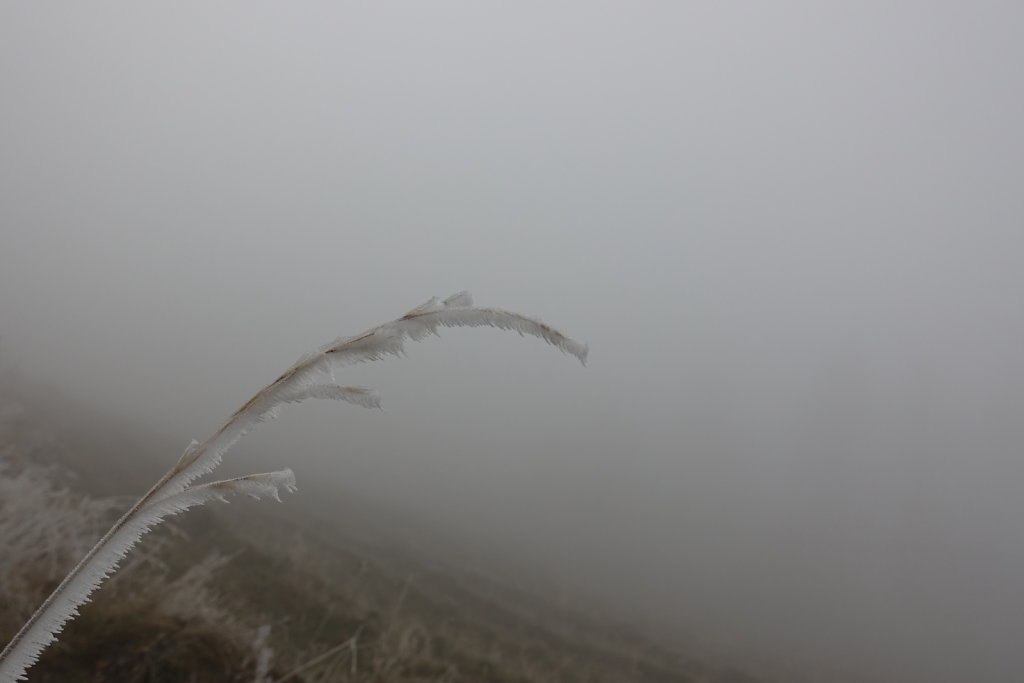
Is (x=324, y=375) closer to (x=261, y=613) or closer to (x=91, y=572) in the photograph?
(x=91, y=572)

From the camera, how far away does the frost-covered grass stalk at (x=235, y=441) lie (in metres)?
0.70

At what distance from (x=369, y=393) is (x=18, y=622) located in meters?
4.16

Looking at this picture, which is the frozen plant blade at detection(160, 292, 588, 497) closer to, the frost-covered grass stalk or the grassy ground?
the frost-covered grass stalk

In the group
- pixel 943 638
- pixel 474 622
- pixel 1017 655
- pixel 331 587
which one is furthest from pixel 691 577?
pixel 331 587

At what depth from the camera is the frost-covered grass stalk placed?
698 mm

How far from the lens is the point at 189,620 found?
4.19 m

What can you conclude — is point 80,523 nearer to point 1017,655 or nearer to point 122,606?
point 122,606

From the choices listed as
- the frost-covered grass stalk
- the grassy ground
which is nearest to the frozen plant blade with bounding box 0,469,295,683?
the frost-covered grass stalk

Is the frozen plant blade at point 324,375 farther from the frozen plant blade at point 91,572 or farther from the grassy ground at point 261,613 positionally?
the grassy ground at point 261,613

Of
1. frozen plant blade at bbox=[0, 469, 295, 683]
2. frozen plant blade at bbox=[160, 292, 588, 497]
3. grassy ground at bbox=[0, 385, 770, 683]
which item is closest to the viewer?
frozen plant blade at bbox=[0, 469, 295, 683]

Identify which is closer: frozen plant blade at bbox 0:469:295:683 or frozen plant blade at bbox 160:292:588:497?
frozen plant blade at bbox 0:469:295:683

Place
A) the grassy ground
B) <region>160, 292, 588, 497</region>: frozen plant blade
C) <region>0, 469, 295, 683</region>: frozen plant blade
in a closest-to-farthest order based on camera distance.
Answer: <region>0, 469, 295, 683</region>: frozen plant blade < <region>160, 292, 588, 497</region>: frozen plant blade < the grassy ground

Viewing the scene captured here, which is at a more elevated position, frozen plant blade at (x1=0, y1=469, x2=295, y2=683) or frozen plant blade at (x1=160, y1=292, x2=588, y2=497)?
frozen plant blade at (x1=160, y1=292, x2=588, y2=497)

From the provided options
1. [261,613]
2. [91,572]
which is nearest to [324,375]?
[91,572]
